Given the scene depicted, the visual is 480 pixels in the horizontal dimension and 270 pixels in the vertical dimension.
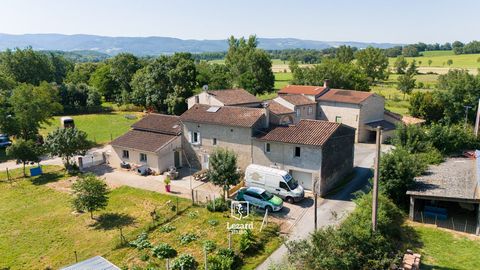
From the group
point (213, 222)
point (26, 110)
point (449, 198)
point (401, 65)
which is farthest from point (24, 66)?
point (401, 65)

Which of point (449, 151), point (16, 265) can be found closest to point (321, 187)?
point (449, 151)

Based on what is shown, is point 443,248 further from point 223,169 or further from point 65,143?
point 65,143

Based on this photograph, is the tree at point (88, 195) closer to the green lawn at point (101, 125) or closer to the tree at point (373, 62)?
the green lawn at point (101, 125)

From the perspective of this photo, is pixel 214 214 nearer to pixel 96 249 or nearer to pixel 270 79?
pixel 96 249

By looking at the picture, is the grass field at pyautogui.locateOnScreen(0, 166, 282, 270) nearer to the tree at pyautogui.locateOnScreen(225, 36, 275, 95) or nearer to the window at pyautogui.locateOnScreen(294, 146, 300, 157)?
the window at pyautogui.locateOnScreen(294, 146, 300, 157)

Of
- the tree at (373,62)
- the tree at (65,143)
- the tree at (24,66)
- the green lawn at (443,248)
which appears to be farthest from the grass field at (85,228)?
the tree at (373,62)
